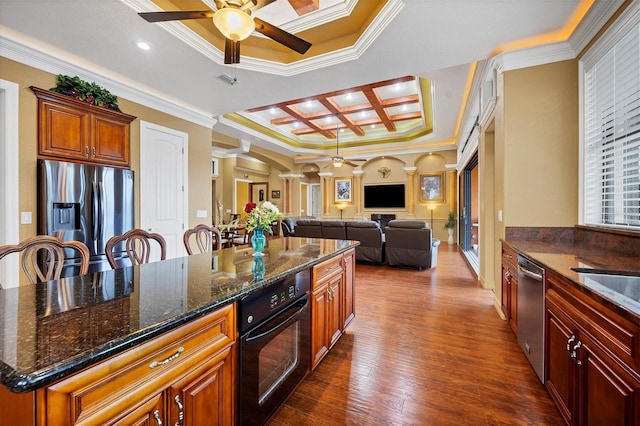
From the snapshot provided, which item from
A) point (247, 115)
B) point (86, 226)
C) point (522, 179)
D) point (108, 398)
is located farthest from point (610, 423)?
point (247, 115)

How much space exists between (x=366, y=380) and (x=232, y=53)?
276 cm

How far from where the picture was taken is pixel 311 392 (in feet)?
6.05

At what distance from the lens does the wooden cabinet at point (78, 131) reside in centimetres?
293

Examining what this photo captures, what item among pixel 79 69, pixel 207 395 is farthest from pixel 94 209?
pixel 207 395

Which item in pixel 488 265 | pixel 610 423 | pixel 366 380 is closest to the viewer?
pixel 610 423

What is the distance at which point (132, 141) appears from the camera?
3.84 meters

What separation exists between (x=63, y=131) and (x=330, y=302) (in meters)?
3.42

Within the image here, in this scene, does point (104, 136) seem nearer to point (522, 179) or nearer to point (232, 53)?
point (232, 53)

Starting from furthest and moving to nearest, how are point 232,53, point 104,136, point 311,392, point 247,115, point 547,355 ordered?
1. point 247,115
2. point 104,136
3. point 232,53
4. point 311,392
5. point 547,355

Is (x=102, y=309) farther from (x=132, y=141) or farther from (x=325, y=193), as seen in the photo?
(x=325, y=193)

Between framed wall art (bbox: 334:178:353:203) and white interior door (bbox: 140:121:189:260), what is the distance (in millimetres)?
6363

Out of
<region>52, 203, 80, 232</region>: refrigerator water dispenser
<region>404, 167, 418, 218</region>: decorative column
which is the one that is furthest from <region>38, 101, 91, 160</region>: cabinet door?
<region>404, 167, 418, 218</region>: decorative column

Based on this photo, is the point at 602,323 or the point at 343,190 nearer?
the point at 602,323

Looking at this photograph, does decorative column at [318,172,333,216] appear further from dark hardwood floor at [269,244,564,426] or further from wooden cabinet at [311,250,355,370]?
wooden cabinet at [311,250,355,370]
